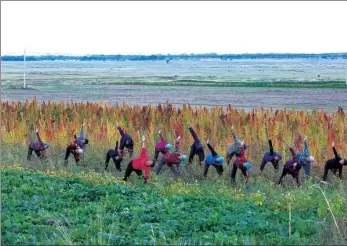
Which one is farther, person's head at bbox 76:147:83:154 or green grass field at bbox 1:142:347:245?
person's head at bbox 76:147:83:154

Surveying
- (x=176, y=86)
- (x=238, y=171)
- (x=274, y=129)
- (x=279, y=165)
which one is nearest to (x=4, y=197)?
(x=238, y=171)

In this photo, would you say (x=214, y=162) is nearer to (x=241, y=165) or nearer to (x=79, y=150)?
(x=241, y=165)

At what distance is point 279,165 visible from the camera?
10.4 meters

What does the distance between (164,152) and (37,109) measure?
260 inches

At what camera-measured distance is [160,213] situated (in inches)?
290

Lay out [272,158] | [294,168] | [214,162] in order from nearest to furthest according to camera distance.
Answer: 1. [294,168]
2. [214,162]
3. [272,158]

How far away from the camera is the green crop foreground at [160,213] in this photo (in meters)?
6.51

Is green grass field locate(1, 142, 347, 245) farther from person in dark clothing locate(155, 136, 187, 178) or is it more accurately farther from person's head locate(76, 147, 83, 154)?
person's head locate(76, 147, 83, 154)

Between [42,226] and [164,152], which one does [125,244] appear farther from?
[164,152]

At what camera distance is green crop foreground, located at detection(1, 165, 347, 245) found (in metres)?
6.51

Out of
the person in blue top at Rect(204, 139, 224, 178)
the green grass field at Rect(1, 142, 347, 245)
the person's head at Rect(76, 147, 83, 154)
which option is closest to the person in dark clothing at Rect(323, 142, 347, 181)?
the green grass field at Rect(1, 142, 347, 245)

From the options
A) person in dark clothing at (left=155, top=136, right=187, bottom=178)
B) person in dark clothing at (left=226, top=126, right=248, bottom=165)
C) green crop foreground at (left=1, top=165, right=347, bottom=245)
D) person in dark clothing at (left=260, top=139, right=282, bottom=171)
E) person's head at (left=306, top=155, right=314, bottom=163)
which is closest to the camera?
green crop foreground at (left=1, top=165, right=347, bottom=245)

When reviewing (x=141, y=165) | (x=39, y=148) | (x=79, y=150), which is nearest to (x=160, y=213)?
(x=141, y=165)

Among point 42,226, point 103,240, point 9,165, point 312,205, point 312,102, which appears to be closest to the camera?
point 103,240
